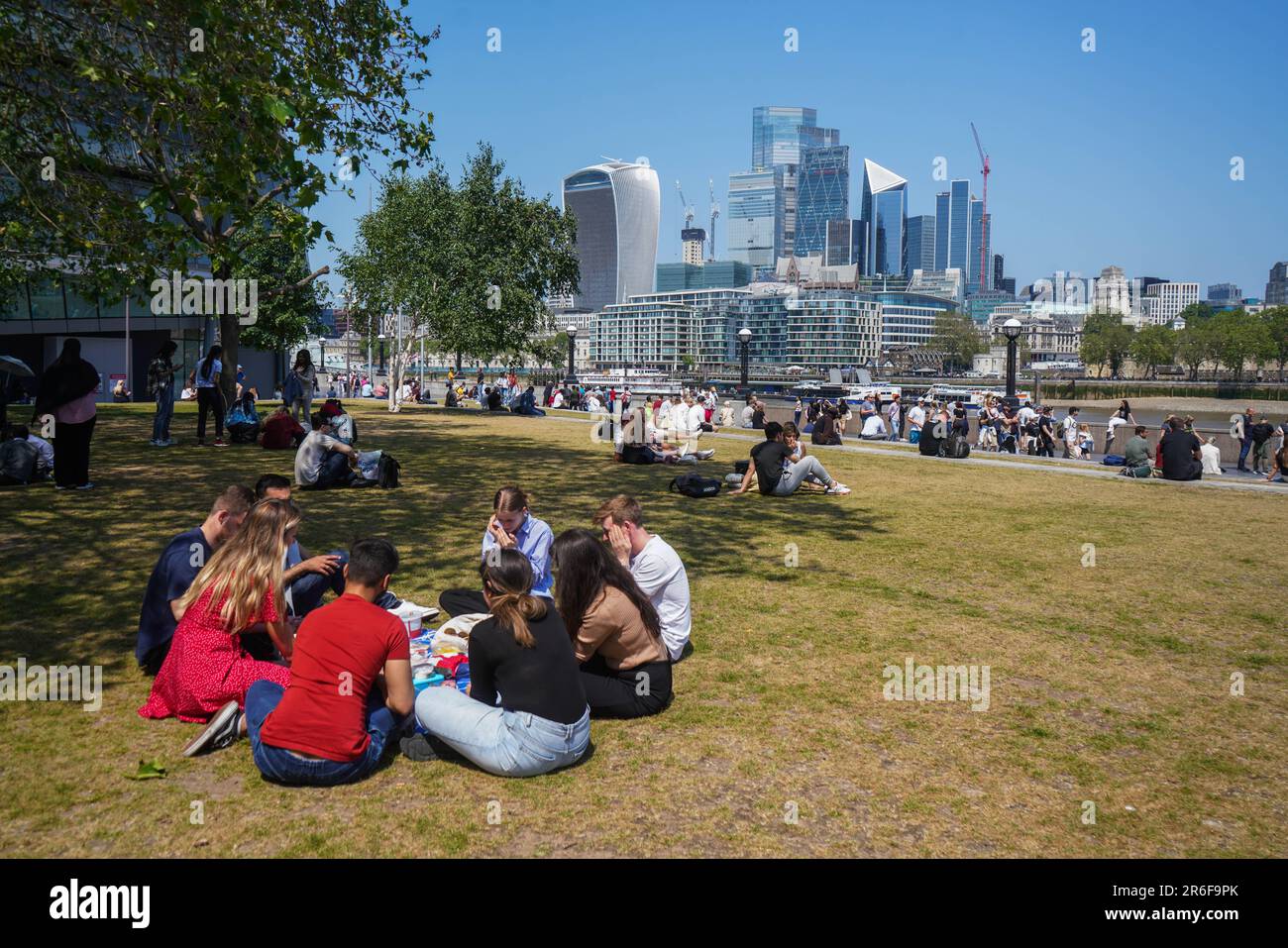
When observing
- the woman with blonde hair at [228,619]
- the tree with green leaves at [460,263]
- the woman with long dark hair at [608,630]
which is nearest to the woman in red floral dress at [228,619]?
the woman with blonde hair at [228,619]

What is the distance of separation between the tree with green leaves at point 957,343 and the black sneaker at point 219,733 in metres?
199

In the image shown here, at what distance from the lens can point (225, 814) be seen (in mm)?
4328

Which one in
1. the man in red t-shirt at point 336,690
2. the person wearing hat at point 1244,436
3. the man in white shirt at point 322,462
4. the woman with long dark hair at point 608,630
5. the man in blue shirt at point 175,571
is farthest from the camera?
the person wearing hat at point 1244,436

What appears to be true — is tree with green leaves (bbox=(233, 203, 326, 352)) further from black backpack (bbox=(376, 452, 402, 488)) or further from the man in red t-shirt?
the man in red t-shirt

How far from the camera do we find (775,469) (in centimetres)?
1502

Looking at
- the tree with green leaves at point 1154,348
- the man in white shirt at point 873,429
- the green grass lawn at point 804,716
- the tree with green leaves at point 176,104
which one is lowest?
the green grass lawn at point 804,716

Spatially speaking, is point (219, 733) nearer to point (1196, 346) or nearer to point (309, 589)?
point (309, 589)

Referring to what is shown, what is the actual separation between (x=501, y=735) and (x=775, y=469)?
10.8 meters

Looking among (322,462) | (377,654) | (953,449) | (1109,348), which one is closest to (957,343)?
(1109,348)

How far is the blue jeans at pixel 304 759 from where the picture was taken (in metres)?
4.55

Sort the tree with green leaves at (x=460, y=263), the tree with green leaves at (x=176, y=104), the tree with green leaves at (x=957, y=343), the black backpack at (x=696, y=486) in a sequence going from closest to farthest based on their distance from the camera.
→ the tree with green leaves at (x=176, y=104) → the black backpack at (x=696, y=486) → the tree with green leaves at (x=460, y=263) → the tree with green leaves at (x=957, y=343)
